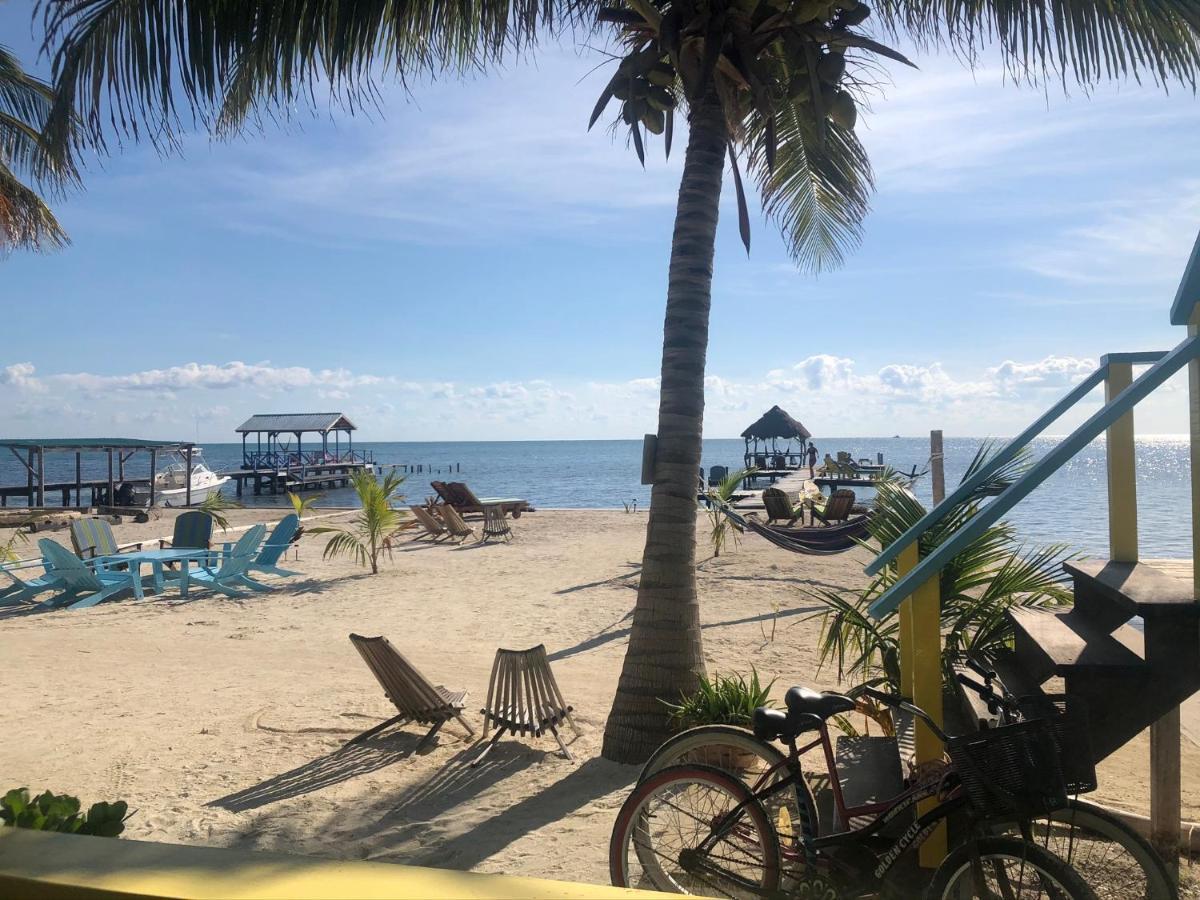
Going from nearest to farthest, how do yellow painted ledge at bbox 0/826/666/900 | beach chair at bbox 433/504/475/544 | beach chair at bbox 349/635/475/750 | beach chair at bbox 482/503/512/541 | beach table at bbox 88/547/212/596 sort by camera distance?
1. yellow painted ledge at bbox 0/826/666/900
2. beach chair at bbox 349/635/475/750
3. beach table at bbox 88/547/212/596
4. beach chair at bbox 433/504/475/544
5. beach chair at bbox 482/503/512/541

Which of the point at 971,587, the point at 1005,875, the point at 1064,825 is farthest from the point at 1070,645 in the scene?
the point at 971,587

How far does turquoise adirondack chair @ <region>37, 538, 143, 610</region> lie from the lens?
33.8 ft

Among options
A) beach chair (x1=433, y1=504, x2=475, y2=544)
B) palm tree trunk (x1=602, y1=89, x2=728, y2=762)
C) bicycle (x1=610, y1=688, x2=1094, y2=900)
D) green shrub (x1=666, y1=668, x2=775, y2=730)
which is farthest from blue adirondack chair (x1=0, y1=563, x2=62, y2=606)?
bicycle (x1=610, y1=688, x2=1094, y2=900)

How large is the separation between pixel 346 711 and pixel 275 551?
680cm

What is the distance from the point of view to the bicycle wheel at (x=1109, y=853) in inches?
93.2

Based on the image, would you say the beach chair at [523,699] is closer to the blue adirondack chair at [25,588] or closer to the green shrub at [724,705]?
the green shrub at [724,705]

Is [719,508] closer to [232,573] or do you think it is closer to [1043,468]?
[232,573]

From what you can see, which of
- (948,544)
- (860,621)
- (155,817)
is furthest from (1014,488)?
(155,817)

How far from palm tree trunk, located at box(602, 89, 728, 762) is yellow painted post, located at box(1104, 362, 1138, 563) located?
189 cm

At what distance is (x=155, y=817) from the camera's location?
4109 mm

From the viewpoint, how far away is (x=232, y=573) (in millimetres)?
11336

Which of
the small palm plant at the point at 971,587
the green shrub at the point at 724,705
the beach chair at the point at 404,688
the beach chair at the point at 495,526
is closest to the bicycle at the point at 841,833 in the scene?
the green shrub at the point at 724,705

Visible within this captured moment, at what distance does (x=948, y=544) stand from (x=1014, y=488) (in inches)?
10.2

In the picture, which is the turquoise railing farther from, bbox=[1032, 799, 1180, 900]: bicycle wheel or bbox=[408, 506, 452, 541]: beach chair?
bbox=[408, 506, 452, 541]: beach chair
